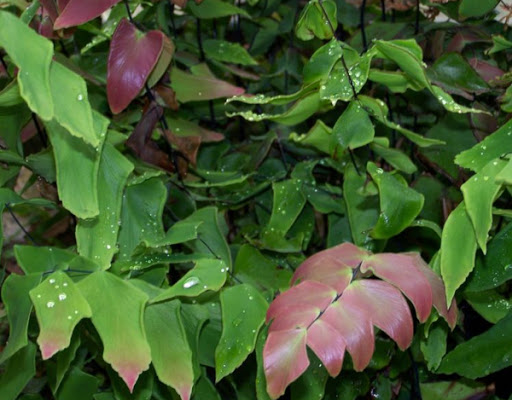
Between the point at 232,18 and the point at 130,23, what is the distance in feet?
1.09

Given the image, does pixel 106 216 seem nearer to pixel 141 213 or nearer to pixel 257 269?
pixel 141 213

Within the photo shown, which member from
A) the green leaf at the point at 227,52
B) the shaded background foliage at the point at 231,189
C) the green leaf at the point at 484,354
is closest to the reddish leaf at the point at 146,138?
the shaded background foliage at the point at 231,189

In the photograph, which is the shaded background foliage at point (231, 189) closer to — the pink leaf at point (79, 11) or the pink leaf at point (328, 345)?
the pink leaf at point (79, 11)

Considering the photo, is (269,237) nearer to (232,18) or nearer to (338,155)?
(338,155)

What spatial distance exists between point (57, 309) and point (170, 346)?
3.6 inches

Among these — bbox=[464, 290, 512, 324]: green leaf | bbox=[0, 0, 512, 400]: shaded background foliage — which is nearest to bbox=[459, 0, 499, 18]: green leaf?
bbox=[0, 0, 512, 400]: shaded background foliage

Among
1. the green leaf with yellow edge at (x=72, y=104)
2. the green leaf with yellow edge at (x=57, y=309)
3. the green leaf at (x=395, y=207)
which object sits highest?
the green leaf with yellow edge at (x=72, y=104)

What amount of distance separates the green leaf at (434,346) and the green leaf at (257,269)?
0.13 metres

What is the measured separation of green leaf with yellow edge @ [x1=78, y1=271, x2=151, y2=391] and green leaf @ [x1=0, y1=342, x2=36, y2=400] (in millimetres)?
110

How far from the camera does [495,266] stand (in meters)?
0.61

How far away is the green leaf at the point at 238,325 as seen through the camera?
1.86 ft

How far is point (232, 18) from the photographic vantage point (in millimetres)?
963

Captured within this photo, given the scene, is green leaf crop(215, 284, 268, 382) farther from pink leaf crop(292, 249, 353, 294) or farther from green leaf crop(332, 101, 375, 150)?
green leaf crop(332, 101, 375, 150)

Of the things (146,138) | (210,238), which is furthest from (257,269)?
(146,138)
